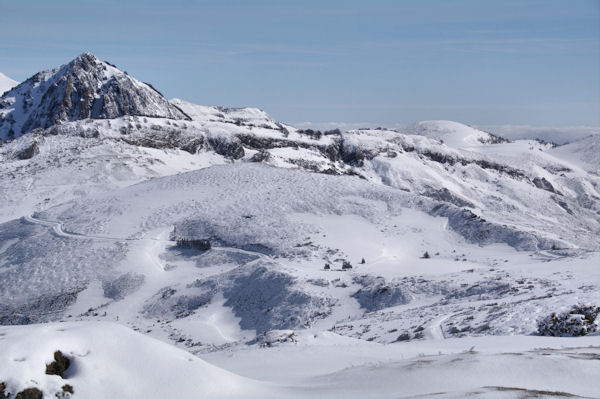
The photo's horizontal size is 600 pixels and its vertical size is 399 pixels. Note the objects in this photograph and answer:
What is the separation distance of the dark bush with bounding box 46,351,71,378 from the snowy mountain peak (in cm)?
12378

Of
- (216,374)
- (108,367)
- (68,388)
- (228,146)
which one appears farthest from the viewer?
(228,146)

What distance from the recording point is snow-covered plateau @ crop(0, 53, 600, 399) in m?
10.9

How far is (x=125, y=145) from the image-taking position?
87.2m

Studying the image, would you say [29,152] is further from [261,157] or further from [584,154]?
[584,154]

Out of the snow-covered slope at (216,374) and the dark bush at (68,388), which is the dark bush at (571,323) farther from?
the dark bush at (68,388)

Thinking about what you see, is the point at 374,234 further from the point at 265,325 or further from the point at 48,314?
the point at 48,314

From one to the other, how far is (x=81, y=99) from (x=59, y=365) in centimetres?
14018

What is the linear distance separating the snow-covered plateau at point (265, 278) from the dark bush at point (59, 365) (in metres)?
0.04

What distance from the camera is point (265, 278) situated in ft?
115

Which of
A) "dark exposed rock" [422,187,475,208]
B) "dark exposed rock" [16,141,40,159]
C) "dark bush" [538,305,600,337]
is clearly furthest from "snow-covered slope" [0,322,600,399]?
"dark exposed rock" [422,187,475,208]

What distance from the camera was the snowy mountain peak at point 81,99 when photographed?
134 metres

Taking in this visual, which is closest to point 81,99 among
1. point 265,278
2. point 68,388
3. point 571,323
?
point 265,278

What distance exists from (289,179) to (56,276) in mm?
29647

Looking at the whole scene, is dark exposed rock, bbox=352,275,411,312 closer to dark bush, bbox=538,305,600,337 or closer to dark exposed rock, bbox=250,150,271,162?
dark bush, bbox=538,305,600,337
